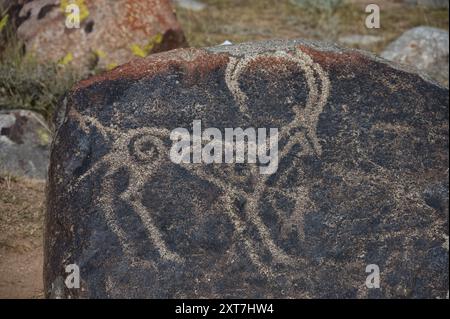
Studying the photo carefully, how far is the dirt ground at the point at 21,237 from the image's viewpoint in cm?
279

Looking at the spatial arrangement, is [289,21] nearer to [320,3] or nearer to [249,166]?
[320,3]

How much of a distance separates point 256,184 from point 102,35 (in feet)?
7.73

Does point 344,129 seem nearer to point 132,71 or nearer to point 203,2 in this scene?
point 132,71

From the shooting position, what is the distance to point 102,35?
442cm

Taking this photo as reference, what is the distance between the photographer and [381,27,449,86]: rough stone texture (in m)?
5.71

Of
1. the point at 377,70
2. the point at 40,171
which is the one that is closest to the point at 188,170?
the point at 377,70

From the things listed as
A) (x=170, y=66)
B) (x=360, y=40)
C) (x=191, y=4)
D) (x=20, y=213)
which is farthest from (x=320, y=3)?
(x=170, y=66)

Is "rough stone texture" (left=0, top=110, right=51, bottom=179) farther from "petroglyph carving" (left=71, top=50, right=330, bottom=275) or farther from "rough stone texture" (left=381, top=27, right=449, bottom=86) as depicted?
"rough stone texture" (left=381, top=27, right=449, bottom=86)

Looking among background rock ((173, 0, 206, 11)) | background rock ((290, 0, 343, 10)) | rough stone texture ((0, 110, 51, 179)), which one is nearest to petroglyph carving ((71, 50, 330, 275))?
rough stone texture ((0, 110, 51, 179))

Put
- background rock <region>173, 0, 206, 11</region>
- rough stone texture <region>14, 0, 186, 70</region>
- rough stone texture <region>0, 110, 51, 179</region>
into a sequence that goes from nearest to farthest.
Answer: rough stone texture <region>0, 110, 51, 179</region> → rough stone texture <region>14, 0, 186, 70</region> → background rock <region>173, 0, 206, 11</region>

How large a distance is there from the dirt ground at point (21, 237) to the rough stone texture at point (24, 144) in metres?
0.08

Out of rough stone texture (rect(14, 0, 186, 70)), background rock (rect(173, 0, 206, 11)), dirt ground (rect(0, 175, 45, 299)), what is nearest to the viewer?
dirt ground (rect(0, 175, 45, 299))

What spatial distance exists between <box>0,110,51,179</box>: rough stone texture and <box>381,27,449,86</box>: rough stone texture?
9.18ft

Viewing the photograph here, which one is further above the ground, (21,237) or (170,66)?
(170,66)
